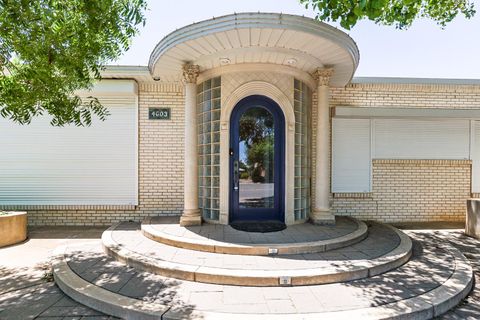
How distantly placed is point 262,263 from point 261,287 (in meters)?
0.45

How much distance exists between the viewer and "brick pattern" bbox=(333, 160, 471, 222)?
6.77 meters

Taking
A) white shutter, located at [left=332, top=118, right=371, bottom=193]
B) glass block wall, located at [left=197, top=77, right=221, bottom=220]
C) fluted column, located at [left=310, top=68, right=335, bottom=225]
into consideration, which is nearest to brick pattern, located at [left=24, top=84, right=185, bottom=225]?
glass block wall, located at [left=197, top=77, right=221, bottom=220]

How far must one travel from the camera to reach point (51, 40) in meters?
3.46

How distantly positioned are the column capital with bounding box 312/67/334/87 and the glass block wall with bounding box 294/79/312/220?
15.2 inches

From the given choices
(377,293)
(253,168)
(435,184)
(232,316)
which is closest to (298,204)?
(253,168)

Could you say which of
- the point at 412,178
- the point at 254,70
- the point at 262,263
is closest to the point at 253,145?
the point at 254,70

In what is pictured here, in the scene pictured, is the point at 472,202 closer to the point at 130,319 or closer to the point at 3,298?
the point at 130,319

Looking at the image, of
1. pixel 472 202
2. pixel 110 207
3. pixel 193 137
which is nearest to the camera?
pixel 193 137

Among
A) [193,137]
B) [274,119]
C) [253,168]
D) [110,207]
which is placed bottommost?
[110,207]

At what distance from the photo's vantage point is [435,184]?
22.6ft

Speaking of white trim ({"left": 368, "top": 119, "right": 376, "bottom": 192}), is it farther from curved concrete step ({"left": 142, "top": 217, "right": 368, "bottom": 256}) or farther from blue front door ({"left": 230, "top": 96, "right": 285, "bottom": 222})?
blue front door ({"left": 230, "top": 96, "right": 285, "bottom": 222})

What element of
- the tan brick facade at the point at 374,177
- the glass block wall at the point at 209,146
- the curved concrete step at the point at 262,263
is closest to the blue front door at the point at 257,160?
the glass block wall at the point at 209,146

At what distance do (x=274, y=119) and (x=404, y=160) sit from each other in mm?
3892

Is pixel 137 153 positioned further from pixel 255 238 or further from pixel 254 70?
pixel 255 238
